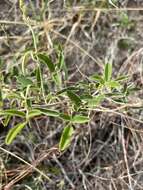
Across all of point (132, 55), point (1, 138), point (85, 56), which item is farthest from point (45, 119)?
point (132, 55)

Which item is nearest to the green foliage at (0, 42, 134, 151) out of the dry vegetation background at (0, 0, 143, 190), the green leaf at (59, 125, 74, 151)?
the green leaf at (59, 125, 74, 151)

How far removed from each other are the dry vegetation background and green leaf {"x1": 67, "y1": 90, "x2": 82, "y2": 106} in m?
0.26

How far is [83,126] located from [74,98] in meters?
0.44

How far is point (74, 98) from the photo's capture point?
1.16 m

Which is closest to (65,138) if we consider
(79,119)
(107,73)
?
(79,119)

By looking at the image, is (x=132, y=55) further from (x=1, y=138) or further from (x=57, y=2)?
(x=1, y=138)

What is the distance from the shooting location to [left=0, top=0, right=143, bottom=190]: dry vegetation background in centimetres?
155

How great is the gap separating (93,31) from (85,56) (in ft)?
0.42

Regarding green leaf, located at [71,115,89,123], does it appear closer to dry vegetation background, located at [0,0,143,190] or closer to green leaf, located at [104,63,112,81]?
green leaf, located at [104,63,112,81]

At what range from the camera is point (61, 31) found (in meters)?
1.82

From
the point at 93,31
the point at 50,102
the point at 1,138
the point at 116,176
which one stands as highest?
the point at 93,31

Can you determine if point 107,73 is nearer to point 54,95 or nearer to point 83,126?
point 54,95

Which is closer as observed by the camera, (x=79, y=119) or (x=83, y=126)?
(x=79, y=119)

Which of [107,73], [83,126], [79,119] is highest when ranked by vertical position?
[107,73]
